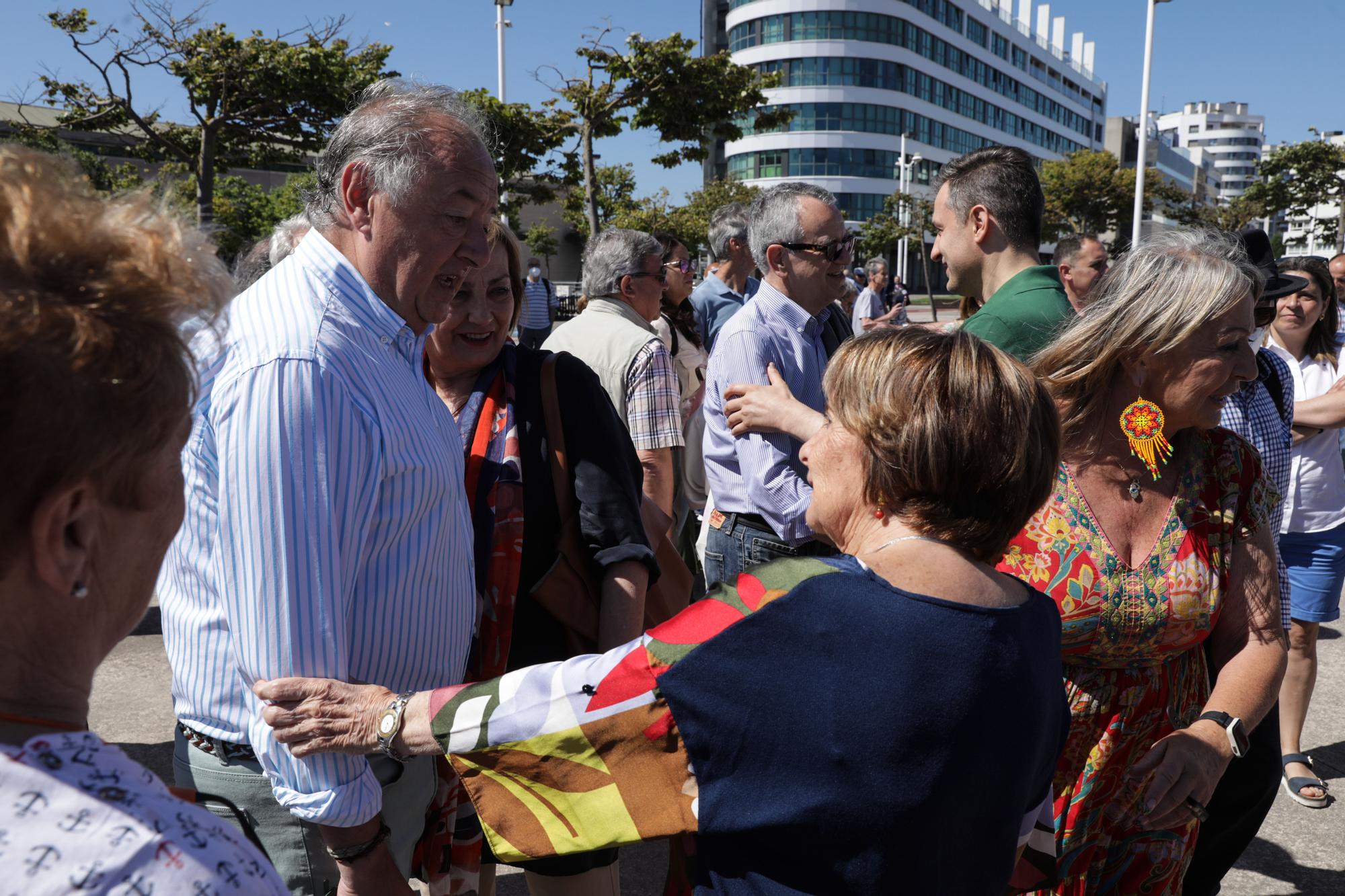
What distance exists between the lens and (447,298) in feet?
6.32

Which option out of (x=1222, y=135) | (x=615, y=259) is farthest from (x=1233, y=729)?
(x=1222, y=135)

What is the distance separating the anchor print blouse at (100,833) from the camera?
705 mm

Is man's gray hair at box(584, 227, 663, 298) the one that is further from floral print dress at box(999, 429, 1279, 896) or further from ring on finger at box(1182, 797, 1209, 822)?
ring on finger at box(1182, 797, 1209, 822)

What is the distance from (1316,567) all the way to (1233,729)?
271 centimetres

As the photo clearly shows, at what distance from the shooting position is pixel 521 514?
7.45 feet

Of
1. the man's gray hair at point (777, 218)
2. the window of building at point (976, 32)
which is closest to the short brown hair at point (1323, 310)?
the man's gray hair at point (777, 218)

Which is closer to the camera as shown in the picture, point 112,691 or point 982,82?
point 112,691

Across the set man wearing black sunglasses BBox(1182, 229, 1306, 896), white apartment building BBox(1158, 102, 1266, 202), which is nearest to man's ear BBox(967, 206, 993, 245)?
man wearing black sunglasses BBox(1182, 229, 1306, 896)

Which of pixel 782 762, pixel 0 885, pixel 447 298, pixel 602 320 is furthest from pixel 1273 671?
pixel 602 320

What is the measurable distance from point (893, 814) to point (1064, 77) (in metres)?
104

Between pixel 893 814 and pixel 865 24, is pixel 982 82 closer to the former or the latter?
pixel 865 24

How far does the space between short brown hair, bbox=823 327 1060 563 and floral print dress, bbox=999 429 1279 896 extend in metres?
0.71

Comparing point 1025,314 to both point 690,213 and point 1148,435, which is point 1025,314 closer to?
point 1148,435

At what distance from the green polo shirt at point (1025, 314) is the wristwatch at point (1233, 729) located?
115 centimetres
